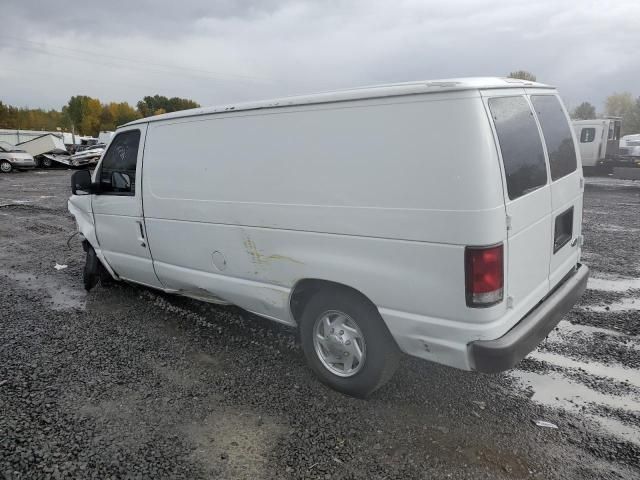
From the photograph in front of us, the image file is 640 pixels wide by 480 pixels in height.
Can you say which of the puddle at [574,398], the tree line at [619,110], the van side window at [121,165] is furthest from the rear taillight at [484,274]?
the tree line at [619,110]

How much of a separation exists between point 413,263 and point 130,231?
128 inches

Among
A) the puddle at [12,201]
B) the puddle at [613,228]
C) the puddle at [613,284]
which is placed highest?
the puddle at [12,201]

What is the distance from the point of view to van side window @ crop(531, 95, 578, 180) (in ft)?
10.7

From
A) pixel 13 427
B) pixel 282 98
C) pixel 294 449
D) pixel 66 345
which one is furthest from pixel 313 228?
pixel 66 345

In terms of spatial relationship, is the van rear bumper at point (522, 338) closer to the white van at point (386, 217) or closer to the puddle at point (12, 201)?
the white van at point (386, 217)

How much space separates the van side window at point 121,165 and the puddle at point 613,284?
17.0ft

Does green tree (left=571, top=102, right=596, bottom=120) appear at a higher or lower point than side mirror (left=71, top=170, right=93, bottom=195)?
higher

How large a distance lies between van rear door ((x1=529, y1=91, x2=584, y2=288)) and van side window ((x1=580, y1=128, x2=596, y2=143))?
17.7 metres

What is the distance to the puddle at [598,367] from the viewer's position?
354cm

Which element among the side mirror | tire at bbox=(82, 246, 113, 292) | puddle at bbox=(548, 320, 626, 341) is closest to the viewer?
puddle at bbox=(548, 320, 626, 341)

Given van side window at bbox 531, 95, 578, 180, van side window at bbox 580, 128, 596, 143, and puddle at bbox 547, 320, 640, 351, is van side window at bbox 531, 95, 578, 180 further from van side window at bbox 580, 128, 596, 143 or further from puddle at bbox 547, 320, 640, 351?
van side window at bbox 580, 128, 596, 143

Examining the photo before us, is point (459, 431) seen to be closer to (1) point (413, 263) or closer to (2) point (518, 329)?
(2) point (518, 329)

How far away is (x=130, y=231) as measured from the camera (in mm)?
4859

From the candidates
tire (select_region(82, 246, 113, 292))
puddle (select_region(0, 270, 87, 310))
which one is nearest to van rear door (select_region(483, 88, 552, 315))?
puddle (select_region(0, 270, 87, 310))
